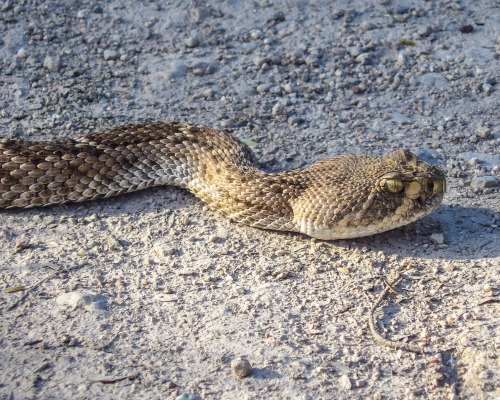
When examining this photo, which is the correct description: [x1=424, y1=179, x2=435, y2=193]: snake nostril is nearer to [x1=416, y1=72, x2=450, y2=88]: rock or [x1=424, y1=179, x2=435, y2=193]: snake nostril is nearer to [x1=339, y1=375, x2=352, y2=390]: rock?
[x1=339, y1=375, x2=352, y2=390]: rock

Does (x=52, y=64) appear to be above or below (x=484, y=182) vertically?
above

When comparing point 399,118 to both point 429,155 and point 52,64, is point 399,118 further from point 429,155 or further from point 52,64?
point 52,64

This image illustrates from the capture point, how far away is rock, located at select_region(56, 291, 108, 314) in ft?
14.5

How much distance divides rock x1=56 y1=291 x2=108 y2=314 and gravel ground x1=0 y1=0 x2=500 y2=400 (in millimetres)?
14

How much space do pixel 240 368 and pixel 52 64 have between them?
173 inches

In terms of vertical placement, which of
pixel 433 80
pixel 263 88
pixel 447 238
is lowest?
pixel 447 238

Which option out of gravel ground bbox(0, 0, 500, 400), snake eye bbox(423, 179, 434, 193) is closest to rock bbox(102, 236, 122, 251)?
gravel ground bbox(0, 0, 500, 400)

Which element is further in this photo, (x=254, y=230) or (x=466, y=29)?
(x=466, y=29)

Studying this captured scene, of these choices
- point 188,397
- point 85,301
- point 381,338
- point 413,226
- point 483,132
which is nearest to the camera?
point 188,397

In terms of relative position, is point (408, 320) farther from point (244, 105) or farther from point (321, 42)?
point (321, 42)

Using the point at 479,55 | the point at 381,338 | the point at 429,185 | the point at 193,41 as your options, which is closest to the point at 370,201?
the point at 429,185

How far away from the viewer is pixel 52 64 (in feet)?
23.4

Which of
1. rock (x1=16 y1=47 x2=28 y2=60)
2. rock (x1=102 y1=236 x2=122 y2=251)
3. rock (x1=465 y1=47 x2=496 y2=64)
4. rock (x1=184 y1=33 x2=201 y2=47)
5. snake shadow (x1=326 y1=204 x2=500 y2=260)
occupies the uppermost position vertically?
rock (x1=16 y1=47 x2=28 y2=60)

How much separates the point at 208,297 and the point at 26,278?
3.97 feet
